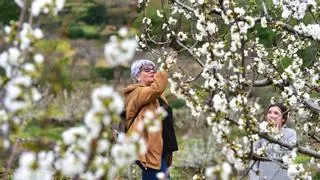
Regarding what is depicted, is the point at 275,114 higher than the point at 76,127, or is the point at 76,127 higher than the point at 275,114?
the point at 76,127

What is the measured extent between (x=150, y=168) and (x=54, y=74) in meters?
3.05

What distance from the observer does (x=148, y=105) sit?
4656mm

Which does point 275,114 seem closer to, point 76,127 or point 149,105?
point 149,105

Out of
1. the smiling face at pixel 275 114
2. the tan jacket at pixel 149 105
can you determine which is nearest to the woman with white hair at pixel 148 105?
the tan jacket at pixel 149 105

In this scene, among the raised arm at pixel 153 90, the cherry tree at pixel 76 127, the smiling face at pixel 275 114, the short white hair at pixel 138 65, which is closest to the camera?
the cherry tree at pixel 76 127

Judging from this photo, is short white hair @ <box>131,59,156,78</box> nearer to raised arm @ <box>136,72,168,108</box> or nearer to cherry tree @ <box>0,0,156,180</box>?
raised arm @ <box>136,72,168,108</box>

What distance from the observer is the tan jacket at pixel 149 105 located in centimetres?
452

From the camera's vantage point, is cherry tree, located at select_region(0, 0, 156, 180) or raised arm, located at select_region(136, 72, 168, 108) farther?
raised arm, located at select_region(136, 72, 168, 108)

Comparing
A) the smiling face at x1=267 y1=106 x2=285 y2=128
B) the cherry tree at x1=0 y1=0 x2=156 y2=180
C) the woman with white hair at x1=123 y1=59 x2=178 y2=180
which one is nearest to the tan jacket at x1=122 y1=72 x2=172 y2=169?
the woman with white hair at x1=123 y1=59 x2=178 y2=180

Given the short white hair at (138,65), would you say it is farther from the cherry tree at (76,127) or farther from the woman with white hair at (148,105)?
the cherry tree at (76,127)

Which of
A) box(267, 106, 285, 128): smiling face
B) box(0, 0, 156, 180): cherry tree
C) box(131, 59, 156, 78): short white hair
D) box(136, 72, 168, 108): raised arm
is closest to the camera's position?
box(0, 0, 156, 180): cherry tree

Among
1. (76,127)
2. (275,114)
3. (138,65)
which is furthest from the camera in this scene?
(138,65)

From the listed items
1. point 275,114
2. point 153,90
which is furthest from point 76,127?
point 275,114

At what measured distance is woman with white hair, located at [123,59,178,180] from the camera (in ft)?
14.9
